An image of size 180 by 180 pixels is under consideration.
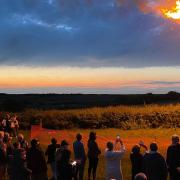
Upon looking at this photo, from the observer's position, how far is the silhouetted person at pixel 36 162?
14493mm

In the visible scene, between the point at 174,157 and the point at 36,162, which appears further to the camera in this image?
the point at 36,162

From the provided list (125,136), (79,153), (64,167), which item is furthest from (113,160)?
(125,136)

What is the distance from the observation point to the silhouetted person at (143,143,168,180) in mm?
13289

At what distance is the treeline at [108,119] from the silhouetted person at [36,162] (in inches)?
1372

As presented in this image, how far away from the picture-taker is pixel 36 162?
14.5 meters

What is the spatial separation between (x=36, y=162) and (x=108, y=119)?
3627 centimetres

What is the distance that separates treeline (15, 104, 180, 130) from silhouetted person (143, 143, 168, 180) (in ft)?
118

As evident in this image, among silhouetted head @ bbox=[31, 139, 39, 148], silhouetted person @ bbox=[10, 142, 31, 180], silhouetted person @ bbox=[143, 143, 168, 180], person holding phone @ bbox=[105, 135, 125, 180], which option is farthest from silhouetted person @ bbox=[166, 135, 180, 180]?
silhouetted person @ bbox=[10, 142, 31, 180]

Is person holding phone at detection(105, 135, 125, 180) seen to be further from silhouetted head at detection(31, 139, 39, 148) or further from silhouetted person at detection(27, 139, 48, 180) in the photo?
silhouetted head at detection(31, 139, 39, 148)

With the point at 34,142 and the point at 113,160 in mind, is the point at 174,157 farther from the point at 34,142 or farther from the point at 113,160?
the point at 34,142

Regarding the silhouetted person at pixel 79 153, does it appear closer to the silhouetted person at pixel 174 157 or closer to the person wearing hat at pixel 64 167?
the person wearing hat at pixel 64 167

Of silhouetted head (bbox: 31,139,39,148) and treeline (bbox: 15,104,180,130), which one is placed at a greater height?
silhouetted head (bbox: 31,139,39,148)

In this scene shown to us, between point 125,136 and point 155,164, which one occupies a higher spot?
point 155,164

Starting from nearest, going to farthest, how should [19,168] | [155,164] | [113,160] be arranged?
[155,164]
[19,168]
[113,160]
